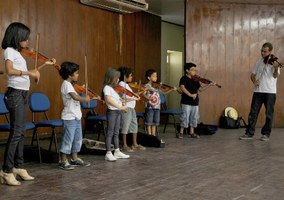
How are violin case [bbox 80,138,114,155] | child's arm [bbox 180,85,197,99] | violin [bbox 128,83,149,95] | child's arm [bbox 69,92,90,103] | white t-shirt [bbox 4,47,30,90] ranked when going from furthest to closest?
child's arm [bbox 180,85,197,99]
violin [bbox 128,83,149,95]
violin case [bbox 80,138,114,155]
child's arm [bbox 69,92,90,103]
white t-shirt [bbox 4,47,30,90]

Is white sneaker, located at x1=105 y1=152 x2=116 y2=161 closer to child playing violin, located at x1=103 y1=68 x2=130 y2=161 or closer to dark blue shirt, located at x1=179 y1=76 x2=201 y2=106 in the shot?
child playing violin, located at x1=103 y1=68 x2=130 y2=161

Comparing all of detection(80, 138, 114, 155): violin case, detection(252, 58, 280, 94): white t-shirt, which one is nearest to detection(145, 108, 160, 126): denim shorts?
detection(80, 138, 114, 155): violin case

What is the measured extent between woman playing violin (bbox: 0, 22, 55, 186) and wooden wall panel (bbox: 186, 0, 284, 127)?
218 inches

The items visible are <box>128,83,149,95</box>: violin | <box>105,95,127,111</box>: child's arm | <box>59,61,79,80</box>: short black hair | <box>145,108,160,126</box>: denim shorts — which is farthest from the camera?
<box>145,108,160,126</box>: denim shorts

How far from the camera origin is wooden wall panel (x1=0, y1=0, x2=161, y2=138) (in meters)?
6.44

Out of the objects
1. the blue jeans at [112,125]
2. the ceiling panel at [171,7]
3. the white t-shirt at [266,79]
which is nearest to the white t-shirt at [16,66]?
the blue jeans at [112,125]

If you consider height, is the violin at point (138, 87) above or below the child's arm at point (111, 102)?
above

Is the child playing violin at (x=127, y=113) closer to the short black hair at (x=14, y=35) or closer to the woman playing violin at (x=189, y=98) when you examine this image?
the woman playing violin at (x=189, y=98)

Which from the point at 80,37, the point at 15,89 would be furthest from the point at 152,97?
the point at 15,89

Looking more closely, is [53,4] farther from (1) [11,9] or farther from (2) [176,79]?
(2) [176,79]

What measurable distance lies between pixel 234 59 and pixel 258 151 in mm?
3650

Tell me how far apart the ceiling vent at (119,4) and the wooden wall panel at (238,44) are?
1623 millimetres

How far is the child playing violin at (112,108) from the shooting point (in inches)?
174

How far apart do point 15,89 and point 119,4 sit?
4487 millimetres
